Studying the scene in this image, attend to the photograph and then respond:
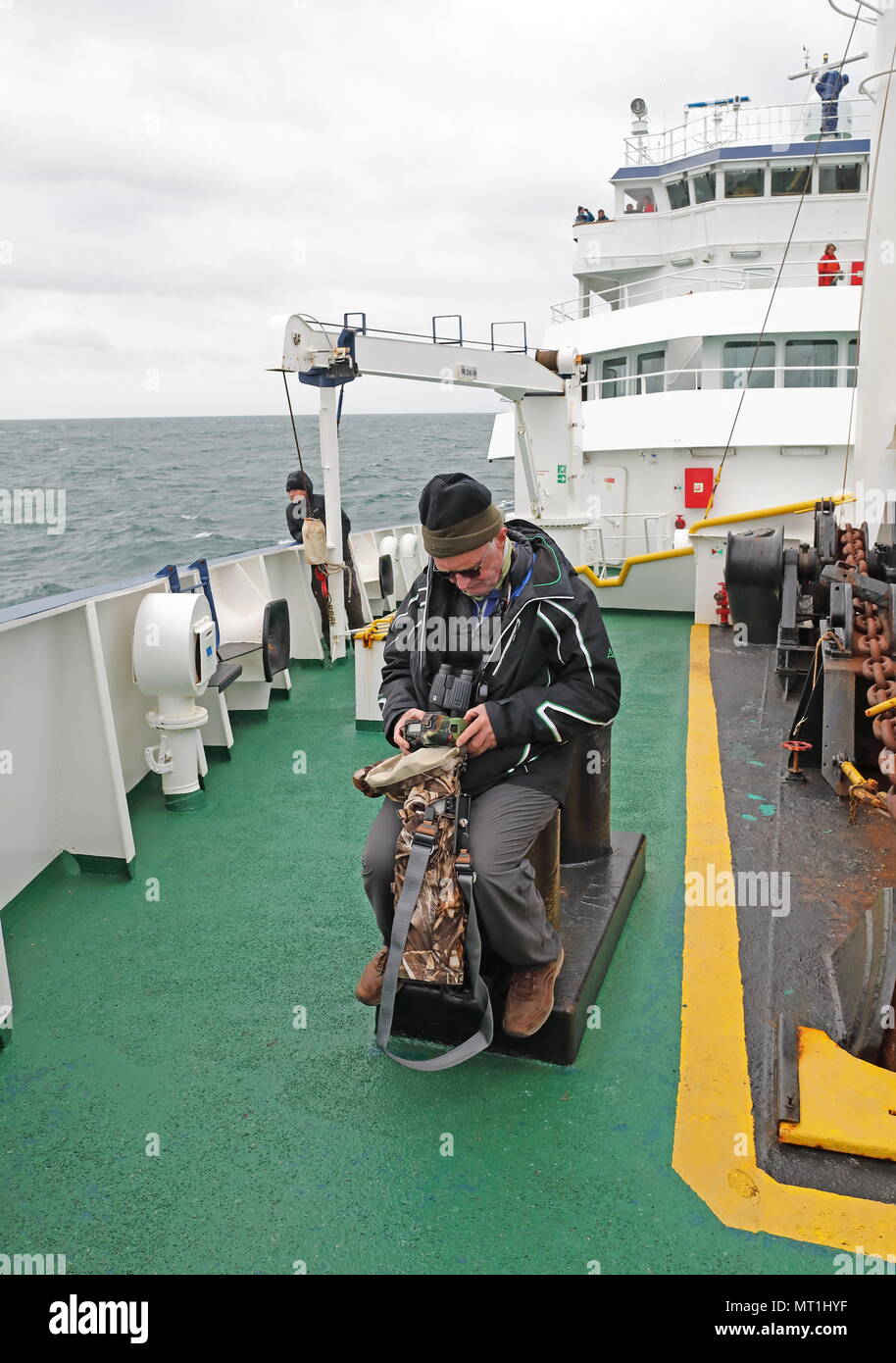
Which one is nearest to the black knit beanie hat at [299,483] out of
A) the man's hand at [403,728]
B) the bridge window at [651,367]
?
the man's hand at [403,728]

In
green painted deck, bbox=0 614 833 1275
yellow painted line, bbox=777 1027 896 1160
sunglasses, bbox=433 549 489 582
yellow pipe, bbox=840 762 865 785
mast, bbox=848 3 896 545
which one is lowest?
green painted deck, bbox=0 614 833 1275

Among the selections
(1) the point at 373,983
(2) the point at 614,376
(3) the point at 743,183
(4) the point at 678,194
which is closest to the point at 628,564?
(2) the point at 614,376

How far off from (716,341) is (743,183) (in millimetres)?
4127

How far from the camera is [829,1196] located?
2.20m

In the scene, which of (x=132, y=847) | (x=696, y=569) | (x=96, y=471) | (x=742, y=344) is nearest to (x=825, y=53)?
(x=742, y=344)

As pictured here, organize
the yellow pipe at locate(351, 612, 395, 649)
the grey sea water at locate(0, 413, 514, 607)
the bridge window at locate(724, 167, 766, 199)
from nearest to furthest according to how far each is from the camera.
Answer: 1. the yellow pipe at locate(351, 612, 395, 649)
2. the bridge window at locate(724, 167, 766, 199)
3. the grey sea water at locate(0, 413, 514, 607)

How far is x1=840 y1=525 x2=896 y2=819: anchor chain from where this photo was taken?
2.77 m

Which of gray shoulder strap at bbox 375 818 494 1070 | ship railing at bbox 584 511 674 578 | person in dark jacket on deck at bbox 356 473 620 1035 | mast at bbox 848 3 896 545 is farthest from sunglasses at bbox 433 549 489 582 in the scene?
ship railing at bbox 584 511 674 578

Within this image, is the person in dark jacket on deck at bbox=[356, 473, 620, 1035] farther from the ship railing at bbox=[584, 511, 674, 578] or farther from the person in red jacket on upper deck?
the person in red jacket on upper deck

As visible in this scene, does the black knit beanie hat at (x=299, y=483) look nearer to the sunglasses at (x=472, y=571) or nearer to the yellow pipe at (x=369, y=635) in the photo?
the yellow pipe at (x=369, y=635)

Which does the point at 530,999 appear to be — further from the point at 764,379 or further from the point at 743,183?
the point at 743,183

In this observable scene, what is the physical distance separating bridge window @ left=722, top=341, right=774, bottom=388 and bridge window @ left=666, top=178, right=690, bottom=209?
4.10 meters

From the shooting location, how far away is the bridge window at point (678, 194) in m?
16.4

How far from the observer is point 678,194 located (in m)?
16.6
